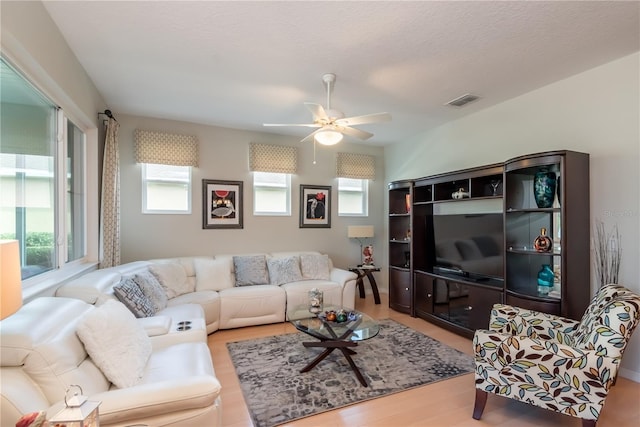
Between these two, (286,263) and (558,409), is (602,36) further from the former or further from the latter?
(286,263)

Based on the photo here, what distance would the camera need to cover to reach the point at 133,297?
2754 mm

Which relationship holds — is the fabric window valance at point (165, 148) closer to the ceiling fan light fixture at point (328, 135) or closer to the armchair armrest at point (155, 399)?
the ceiling fan light fixture at point (328, 135)

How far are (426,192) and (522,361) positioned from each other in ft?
9.60

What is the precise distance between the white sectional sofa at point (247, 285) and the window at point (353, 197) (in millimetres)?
1177

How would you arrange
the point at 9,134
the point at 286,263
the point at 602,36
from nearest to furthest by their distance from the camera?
the point at 9,134 < the point at 602,36 < the point at 286,263

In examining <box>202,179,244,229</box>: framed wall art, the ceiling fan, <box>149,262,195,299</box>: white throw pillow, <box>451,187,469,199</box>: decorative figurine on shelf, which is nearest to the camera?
the ceiling fan

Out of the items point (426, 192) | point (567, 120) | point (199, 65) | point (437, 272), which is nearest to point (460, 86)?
point (567, 120)

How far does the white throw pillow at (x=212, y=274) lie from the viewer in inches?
165

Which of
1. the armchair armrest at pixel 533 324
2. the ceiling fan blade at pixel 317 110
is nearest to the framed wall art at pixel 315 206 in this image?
the ceiling fan blade at pixel 317 110

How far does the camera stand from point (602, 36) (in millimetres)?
2457

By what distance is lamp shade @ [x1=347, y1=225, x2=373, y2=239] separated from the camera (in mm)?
5390

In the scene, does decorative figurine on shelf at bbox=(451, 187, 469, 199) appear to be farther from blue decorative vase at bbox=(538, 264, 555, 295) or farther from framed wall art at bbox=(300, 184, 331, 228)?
framed wall art at bbox=(300, 184, 331, 228)

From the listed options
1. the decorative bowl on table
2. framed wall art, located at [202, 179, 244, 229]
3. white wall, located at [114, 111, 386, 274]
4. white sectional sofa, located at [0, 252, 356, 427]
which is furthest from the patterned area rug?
framed wall art, located at [202, 179, 244, 229]

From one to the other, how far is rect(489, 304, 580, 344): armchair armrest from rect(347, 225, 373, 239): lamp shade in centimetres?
288
